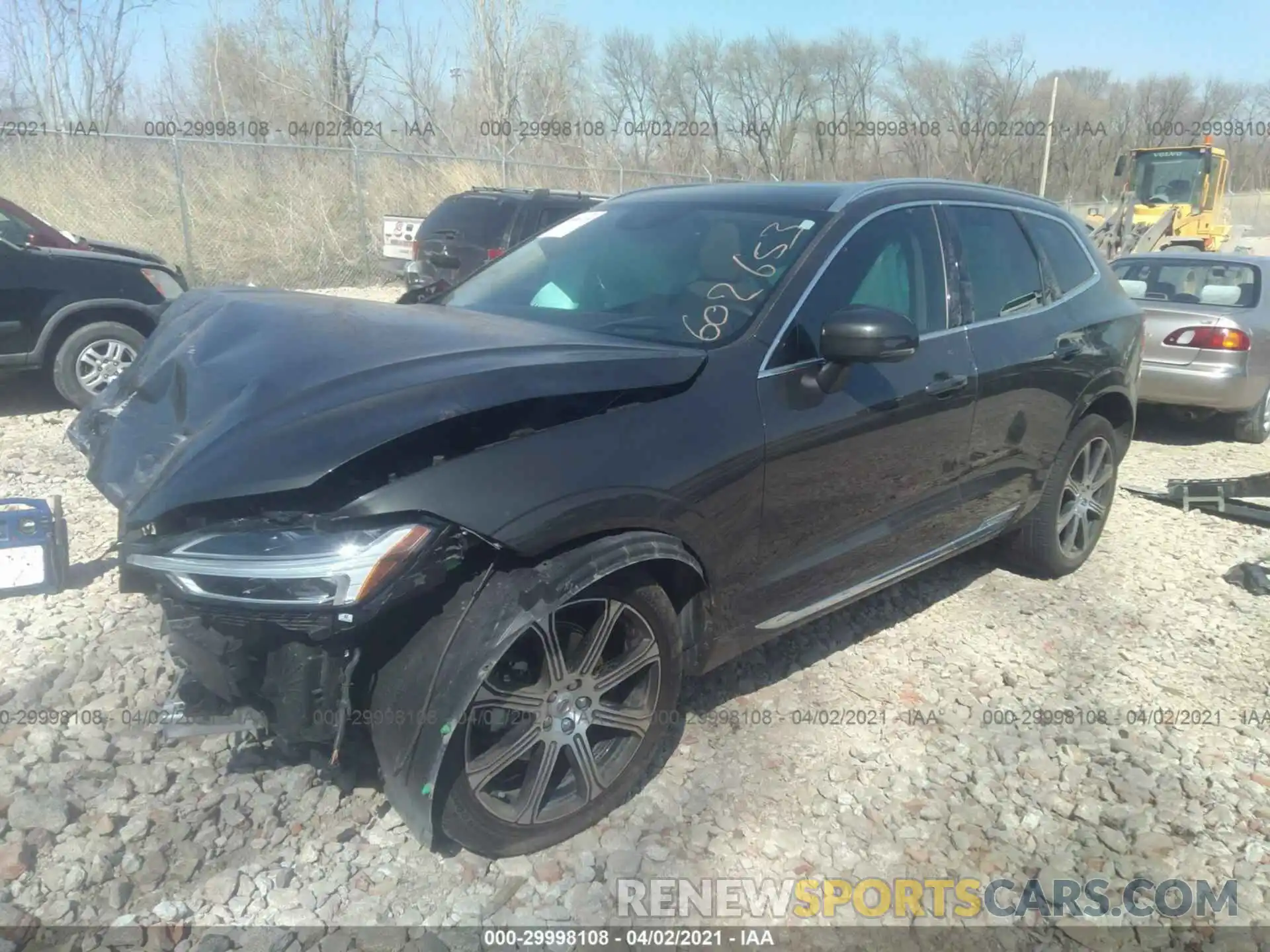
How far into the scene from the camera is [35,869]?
2.58 metres

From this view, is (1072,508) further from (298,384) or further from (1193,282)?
(1193,282)

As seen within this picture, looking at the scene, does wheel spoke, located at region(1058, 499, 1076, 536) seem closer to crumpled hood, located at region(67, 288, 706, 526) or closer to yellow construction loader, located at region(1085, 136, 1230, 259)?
crumpled hood, located at region(67, 288, 706, 526)

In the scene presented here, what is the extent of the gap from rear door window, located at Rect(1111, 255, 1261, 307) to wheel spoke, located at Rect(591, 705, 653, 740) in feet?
22.5

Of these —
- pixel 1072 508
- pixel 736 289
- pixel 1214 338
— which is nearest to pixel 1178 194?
pixel 1214 338

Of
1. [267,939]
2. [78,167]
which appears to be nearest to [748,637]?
[267,939]

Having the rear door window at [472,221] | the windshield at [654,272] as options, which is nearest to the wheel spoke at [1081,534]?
the windshield at [654,272]

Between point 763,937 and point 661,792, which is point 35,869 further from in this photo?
point 763,937

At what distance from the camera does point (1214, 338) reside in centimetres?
753

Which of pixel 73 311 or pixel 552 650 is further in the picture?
pixel 73 311

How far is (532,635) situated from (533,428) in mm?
555

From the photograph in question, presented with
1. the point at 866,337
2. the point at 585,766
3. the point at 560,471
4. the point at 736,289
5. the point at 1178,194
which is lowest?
the point at 585,766

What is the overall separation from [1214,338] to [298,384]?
24.4 ft

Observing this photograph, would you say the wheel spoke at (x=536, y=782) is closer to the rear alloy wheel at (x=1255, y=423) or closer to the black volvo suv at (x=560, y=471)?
the black volvo suv at (x=560, y=471)

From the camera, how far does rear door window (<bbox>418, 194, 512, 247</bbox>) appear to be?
34.4ft
